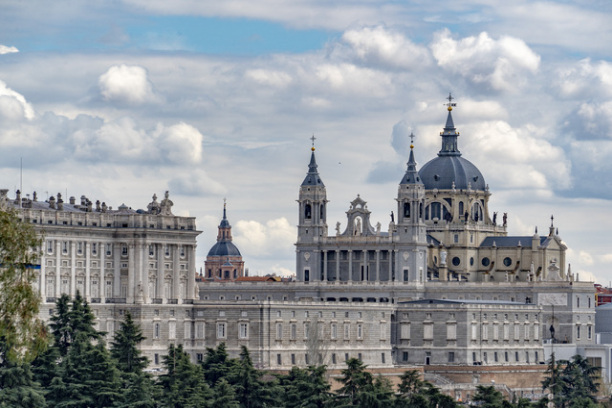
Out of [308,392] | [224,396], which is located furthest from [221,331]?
[224,396]

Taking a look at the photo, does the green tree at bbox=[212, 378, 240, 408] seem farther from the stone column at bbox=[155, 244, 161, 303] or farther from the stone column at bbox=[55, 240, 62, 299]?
the stone column at bbox=[155, 244, 161, 303]

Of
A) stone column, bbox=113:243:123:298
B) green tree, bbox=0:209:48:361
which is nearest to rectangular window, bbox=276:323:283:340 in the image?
stone column, bbox=113:243:123:298

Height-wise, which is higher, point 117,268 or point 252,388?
point 117,268

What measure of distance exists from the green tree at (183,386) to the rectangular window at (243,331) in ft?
77.6

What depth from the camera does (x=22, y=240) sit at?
92938 mm

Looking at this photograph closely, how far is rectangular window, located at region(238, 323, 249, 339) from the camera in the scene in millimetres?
184625

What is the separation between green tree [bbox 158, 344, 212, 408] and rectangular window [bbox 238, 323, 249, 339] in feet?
77.6

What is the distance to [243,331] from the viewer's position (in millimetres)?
184875

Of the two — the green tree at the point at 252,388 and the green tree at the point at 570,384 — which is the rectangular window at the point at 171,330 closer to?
the green tree at the point at 252,388

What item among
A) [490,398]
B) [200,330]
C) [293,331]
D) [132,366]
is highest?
[200,330]

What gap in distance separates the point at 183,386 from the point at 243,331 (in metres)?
33.0

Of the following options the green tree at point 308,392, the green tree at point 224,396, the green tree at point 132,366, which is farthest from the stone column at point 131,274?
the green tree at point 224,396

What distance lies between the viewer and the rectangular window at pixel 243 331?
606 feet

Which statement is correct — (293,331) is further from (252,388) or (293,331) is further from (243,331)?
(252,388)
